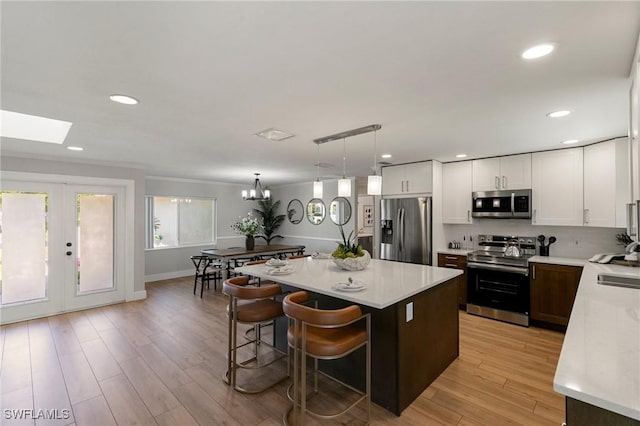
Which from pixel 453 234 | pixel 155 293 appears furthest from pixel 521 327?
pixel 155 293

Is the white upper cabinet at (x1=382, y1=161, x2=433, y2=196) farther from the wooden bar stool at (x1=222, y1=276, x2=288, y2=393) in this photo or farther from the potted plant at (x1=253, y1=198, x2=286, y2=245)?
the potted plant at (x1=253, y1=198, x2=286, y2=245)

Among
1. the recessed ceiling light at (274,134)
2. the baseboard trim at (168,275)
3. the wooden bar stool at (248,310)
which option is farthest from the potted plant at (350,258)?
the baseboard trim at (168,275)

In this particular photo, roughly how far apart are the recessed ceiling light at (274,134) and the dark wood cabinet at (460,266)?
3.20 metres

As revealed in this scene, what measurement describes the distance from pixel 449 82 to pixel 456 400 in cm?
246

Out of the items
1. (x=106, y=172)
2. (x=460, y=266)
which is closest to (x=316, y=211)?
(x=460, y=266)

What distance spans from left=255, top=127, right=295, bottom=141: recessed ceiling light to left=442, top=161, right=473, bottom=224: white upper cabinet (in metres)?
3.08

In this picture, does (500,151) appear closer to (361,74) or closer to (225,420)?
(361,74)

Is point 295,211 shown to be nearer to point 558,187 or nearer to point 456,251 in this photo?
point 456,251

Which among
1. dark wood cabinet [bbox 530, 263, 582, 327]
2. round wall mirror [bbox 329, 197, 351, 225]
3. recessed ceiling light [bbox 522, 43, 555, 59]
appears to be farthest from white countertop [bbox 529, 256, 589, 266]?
round wall mirror [bbox 329, 197, 351, 225]

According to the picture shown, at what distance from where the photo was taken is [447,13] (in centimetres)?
130

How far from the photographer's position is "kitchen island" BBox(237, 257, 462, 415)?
2225 millimetres

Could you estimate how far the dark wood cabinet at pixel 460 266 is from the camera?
454 centimetres

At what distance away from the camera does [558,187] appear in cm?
401

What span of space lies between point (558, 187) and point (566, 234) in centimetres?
75
